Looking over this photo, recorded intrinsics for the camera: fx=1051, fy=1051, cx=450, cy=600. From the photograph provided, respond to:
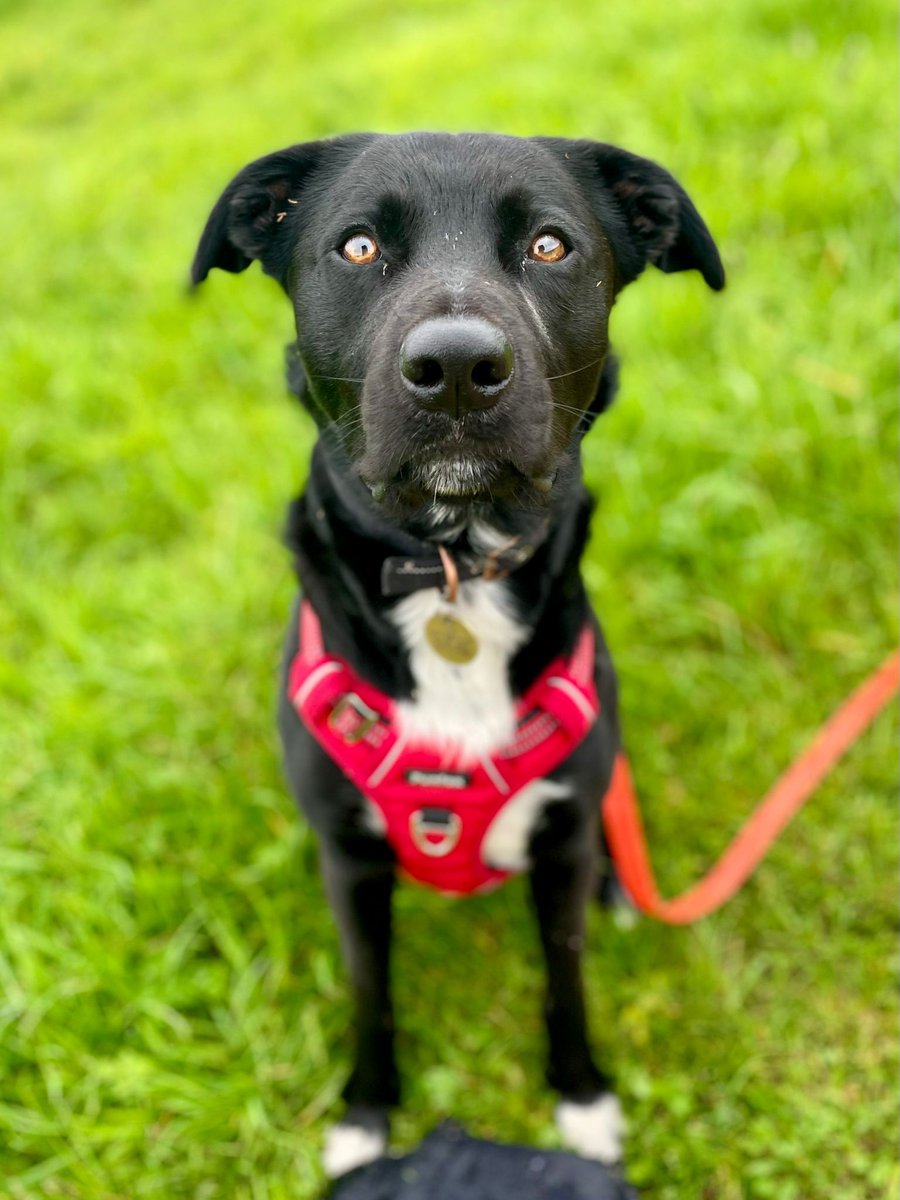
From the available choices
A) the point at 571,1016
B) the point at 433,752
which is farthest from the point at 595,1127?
the point at 433,752

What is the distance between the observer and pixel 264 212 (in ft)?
6.04

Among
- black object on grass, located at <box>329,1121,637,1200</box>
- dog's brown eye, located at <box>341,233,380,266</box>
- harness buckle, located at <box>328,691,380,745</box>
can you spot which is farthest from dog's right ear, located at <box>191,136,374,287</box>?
black object on grass, located at <box>329,1121,637,1200</box>

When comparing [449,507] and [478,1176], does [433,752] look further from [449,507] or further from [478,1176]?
[478,1176]

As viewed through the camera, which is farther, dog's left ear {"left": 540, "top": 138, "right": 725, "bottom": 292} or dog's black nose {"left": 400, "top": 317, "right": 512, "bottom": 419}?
dog's left ear {"left": 540, "top": 138, "right": 725, "bottom": 292}

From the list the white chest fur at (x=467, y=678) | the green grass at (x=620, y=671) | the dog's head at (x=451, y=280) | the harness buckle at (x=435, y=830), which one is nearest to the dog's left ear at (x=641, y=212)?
the dog's head at (x=451, y=280)

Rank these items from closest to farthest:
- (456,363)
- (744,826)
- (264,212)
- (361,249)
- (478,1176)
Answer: (456,363)
(361,249)
(264,212)
(478,1176)
(744,826)

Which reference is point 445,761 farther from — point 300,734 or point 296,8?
point 296,8

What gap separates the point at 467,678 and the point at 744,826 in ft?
3.62

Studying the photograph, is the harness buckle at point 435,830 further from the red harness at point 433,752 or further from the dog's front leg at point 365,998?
the dog's front leg at point 365,998

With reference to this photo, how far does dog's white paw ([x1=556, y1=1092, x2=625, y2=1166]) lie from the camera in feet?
7.00

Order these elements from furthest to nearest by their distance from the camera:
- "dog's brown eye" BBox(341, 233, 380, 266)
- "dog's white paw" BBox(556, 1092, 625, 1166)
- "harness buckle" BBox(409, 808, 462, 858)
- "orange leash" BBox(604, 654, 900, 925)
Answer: "orange leash" BBox(604, 654, 900, 925)
"dog's white paw" BBox(556, 1092, 625, 1166)
"harness buckle" BBox(409, 808, 462, 858)
"dog's brown eye" BBox(341, 233, 380, 266)

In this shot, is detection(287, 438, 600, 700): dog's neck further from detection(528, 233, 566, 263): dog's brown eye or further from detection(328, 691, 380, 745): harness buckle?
detection(528, 233, 566, 263): dog's brown eye

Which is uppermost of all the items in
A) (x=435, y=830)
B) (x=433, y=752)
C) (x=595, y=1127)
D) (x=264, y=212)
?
(x=264, y=212)

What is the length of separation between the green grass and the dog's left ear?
1.21m
